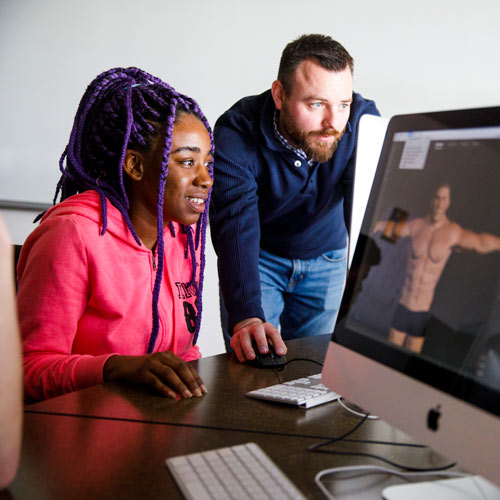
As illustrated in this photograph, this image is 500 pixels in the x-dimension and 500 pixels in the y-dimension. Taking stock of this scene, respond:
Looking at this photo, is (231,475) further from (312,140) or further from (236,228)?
(312,140)

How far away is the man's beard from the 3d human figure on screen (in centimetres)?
114

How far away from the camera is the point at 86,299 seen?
4.02ft

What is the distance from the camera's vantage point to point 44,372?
1.09 m

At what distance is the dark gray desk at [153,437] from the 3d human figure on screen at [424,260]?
19cm

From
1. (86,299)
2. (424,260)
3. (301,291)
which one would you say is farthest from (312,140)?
(424,260)

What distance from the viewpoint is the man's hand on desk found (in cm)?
102

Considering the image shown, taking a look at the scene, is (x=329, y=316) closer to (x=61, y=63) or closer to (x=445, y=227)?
(x=445, y=227)

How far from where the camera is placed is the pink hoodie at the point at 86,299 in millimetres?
1109

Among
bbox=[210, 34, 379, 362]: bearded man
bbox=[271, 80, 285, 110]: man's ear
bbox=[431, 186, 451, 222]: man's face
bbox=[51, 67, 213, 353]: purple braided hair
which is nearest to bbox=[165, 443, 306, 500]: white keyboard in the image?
bbox=[431, 186, 451, 222]: man's face

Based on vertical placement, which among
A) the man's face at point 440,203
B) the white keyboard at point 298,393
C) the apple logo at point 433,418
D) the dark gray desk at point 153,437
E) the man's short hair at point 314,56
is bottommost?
the dark gray desk at point 153,437

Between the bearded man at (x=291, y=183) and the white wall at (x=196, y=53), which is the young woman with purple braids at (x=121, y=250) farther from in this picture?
the white wall at (x=196, y=53)

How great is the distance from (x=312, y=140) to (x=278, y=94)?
0.67 ft

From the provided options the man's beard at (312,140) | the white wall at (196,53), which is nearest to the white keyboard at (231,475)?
the man's beard at (312,140)

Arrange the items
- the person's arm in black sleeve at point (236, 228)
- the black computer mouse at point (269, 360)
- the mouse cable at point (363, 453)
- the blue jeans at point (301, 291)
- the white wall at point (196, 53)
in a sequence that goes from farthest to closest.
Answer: the white wall at point (196, 53)
the blue jeans at point (301, 291)
the person's arm in black sleeve at point (236, 228)
the black computer mouse at point (269, 360)
the mouse cable at point (363, 453)
